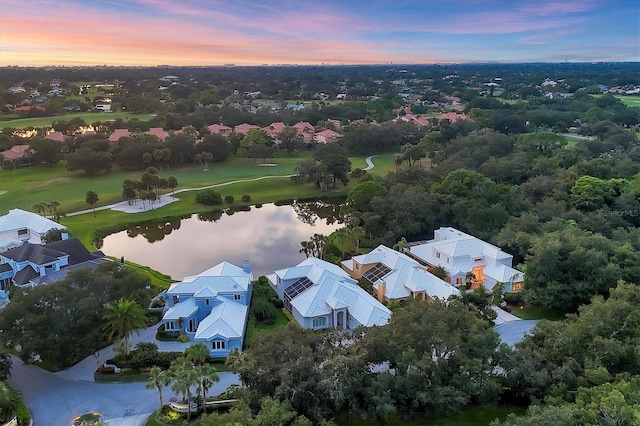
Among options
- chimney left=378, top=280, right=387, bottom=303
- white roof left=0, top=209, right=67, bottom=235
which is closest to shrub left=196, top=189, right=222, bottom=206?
white roof left=0, top=209, right=67, bottom=235

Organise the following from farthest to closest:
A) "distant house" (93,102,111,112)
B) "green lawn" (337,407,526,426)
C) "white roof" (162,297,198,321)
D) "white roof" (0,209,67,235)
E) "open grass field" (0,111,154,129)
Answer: "distant house" (93,102,111,112)
"open grass field" (0,111,154,129)
"white roof" (0,209,67,235)
"white roof" (162,297,198,321)
"green lawn" (337,407,526,426)

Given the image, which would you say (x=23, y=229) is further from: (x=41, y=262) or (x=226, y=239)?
(x=226, y=239)

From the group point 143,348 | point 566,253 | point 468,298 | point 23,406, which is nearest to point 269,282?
point 143,348

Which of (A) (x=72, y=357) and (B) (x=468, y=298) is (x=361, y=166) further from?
(A) (x=72, y=357)

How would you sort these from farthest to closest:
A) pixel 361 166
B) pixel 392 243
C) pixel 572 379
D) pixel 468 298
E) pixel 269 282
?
pixel 361 166, pixel 392 243, pixel 269 282, pixel 468 298, pixel 572 379

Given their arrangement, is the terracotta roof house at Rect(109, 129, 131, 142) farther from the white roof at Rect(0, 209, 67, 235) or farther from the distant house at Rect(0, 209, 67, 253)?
the distant house at Rect(0, 209, 67, 253)

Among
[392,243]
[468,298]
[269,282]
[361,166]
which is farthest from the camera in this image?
[361,166]

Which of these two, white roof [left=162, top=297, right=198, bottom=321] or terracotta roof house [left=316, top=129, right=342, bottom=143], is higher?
terracotta roof house [left=316, top=129, right=342, bottom=143]

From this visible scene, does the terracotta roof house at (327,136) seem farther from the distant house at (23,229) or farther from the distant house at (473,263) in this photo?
the distant house at (23,229)
